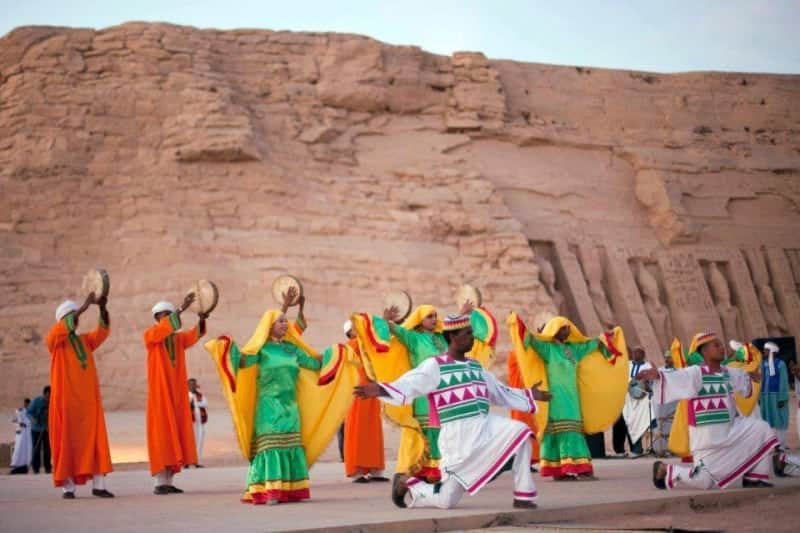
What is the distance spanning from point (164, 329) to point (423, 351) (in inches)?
86.8

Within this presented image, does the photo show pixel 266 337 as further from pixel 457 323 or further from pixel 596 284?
pixel 596 284

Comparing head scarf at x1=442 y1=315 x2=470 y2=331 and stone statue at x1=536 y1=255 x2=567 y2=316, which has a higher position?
stone statue at x1=536 y1=255 x2=567 y2=316

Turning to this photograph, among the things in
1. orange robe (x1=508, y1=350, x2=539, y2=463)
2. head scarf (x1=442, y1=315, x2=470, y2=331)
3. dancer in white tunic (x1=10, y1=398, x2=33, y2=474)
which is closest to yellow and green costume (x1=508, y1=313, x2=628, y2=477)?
orange robe (x1=508, y1=350, x2=539, y2=463)

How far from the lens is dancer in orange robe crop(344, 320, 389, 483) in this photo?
40.1 feet

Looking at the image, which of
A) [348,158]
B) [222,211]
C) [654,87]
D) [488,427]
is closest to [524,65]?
[654,87]

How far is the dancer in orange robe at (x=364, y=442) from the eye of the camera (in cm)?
1223

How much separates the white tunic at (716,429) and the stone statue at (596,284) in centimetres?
1656

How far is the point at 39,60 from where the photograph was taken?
81.9 ft

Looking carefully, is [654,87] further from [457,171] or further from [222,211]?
[222,211]

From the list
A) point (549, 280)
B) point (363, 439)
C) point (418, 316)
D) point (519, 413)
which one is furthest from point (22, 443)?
point (549, 280)

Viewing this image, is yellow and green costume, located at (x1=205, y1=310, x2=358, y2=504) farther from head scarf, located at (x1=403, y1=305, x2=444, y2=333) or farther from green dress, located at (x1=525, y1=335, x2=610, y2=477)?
green dress, located at (x1=525, y1=335, x2=610, y2=477)

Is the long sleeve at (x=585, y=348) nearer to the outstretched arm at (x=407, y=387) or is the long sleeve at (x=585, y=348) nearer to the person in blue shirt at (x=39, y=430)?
the outstretched arm at (x=407, y=387)

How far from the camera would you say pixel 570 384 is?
38.2 ft

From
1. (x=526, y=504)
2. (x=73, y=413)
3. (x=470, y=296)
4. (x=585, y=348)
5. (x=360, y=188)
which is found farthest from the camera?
(x=360, y=188)
